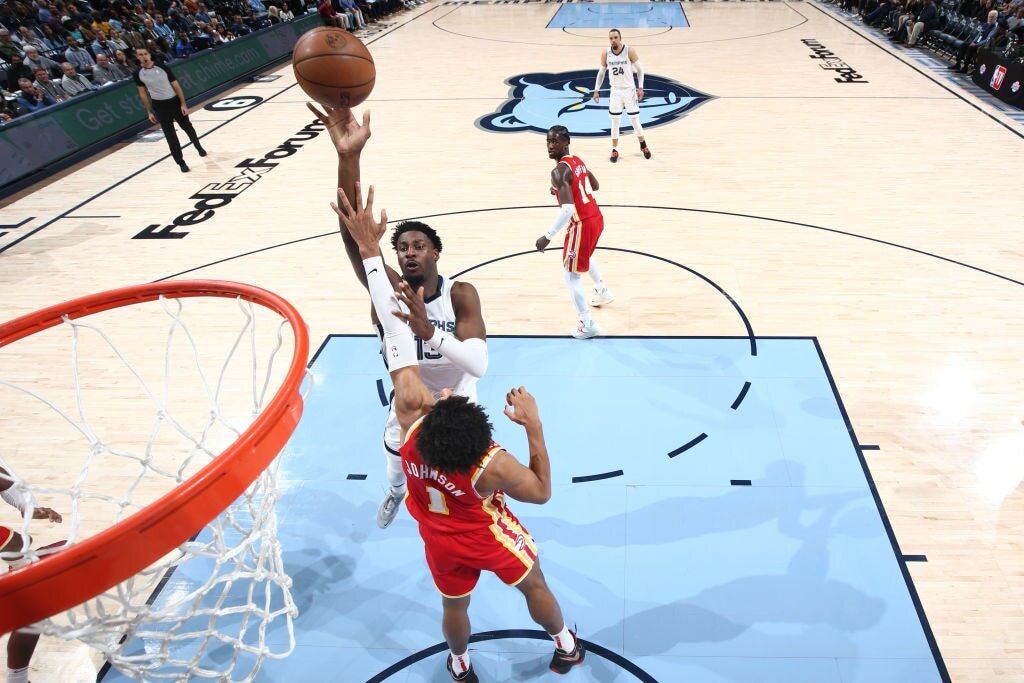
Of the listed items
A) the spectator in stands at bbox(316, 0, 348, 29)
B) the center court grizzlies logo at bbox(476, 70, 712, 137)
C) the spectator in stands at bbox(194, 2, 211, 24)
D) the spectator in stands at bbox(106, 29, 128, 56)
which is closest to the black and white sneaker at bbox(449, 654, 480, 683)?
the center court grizzlies logo at bbox(476, 70, 712, 137)

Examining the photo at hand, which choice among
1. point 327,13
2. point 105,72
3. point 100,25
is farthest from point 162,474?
point 327,13

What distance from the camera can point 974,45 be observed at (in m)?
12.6

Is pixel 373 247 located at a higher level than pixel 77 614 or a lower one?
higher

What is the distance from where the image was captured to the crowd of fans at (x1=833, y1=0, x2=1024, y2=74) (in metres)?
12.1

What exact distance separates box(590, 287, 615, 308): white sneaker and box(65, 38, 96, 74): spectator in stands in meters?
10.9

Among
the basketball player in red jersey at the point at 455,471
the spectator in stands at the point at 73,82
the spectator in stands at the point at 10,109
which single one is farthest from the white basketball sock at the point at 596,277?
the spectator in stands at the point at 73,82

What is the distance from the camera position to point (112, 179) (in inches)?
388

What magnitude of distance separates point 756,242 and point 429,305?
15.9 feet

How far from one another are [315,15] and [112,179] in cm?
1070

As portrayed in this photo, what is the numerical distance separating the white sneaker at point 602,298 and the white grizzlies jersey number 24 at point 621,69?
169 inches

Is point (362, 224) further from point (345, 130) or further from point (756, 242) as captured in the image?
point (756, 242)

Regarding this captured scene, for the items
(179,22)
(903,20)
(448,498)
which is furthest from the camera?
(179,22)

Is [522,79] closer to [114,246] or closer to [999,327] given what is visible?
[114,246]

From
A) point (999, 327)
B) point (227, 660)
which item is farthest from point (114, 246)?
point (999, 327)
